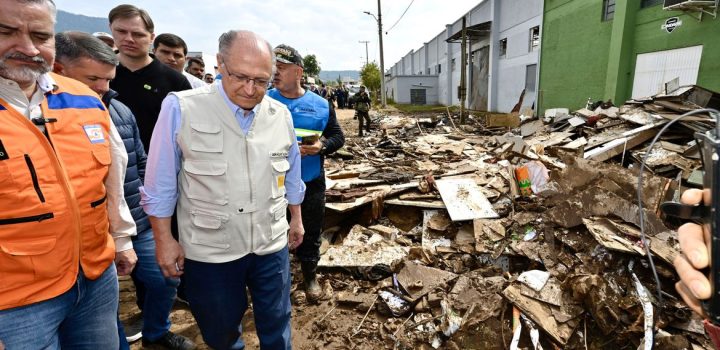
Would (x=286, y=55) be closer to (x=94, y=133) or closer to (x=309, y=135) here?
(x=309, y=135)

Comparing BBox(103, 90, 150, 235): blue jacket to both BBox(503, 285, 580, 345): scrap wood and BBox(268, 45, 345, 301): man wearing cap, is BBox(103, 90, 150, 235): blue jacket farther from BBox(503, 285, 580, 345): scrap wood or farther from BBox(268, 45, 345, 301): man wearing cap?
BBox(503, 285, 580, 345): scrap wood

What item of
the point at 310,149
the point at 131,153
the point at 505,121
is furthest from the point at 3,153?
the point at 505,121

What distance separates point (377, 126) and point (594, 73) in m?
8.93

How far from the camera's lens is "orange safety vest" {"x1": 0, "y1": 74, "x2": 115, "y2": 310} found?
4.01ft

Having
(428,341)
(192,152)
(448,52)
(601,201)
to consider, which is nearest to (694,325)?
(601,201)

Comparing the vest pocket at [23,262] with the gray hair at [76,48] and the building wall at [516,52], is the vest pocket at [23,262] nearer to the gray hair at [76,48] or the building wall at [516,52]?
the gray hair at [76,48]

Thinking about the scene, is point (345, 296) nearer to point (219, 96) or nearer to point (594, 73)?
point (219, 96)

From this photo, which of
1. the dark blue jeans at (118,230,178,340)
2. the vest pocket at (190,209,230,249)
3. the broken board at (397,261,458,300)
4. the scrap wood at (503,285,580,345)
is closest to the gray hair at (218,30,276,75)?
the vest pocket at (190,209,230,249)

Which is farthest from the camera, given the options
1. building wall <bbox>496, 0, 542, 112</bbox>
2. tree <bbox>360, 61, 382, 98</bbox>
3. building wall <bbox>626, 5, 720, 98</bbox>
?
tree <bbox>360, 61, 382, 98</bbox>

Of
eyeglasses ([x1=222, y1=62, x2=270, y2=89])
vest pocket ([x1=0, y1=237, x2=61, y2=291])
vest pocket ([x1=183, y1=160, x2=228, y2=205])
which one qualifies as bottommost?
vest pocket ([x1=0, y1=237, x2=61, y2=291])

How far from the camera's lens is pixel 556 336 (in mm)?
2713

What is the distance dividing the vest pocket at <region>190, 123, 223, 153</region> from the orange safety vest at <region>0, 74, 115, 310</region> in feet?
1.24

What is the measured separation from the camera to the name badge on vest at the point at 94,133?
1.55 metres

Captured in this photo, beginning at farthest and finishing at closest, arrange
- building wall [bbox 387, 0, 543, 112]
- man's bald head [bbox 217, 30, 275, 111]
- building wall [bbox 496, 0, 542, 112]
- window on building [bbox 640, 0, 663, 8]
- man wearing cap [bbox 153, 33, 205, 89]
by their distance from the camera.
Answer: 1. building wall [bbox 387, 0, 543, 112]
2. building wall [bbox 496, 0, 542, 112]
3. window on building [bbox 640, 0, 663, 8]
4. man wearing cap [bbox 153, 33, 205, 89]
5. man's bald head [bbox 217, 30, 275, 111]
